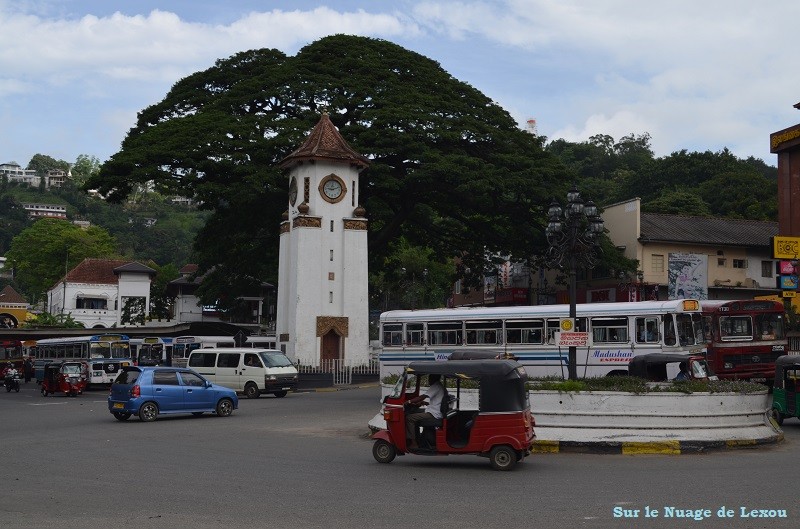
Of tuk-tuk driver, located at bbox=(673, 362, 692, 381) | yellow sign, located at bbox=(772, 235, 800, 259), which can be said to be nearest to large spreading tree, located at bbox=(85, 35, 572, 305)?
yellow sign, located at bbox=(772, 235, 800, 259)

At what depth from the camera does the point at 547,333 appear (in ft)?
98.4

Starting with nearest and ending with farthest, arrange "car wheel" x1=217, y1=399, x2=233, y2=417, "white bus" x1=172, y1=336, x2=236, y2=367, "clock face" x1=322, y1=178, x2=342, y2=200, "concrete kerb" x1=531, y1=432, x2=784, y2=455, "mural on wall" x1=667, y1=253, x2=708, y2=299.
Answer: "concrete kerb" x1=531, y1=432, x2=784, y2=455 → "car wheel" x1=217, y1=399, x2=233, y2=417 → "clock face" x1=322, y1=178, x2=342, y2=200 → "white bus" x1=172, y1=336, x2=236, y2=367 → "mural on wall" x1=667, y1=253, x2=708, y2=299

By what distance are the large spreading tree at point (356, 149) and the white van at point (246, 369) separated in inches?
426

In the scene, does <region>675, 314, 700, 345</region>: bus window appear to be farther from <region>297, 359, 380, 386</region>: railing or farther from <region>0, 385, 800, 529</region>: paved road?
<region>297, 359, 380, 386</region>: railing

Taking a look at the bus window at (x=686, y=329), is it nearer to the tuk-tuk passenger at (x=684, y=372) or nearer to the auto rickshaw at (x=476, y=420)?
the tuk-tuk passenger at (x=684, y=372)

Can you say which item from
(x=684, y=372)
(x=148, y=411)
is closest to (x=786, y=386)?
(x=684, y=372)

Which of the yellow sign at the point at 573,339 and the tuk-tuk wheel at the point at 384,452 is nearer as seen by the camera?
the tuk-tuk wheel at the point at 384,452

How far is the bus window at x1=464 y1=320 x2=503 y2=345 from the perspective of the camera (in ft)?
102

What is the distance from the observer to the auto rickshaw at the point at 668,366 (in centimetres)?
2200

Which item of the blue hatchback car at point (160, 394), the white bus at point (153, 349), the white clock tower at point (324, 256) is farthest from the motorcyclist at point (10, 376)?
the blue hatchback car at point (160, 394)

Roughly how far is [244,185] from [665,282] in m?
26.1

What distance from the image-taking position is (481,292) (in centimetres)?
7212

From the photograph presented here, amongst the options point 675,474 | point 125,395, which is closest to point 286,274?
point 125,395

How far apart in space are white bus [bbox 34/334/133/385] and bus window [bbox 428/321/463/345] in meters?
16.2
